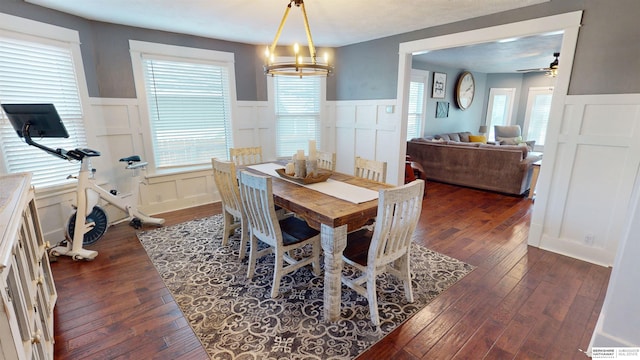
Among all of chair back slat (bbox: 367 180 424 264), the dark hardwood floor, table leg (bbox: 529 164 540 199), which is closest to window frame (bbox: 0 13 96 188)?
the dark hardwood floor

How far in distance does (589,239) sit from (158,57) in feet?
16.8

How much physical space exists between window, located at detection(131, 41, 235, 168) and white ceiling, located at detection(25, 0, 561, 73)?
34cm

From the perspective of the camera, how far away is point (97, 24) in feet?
10.8

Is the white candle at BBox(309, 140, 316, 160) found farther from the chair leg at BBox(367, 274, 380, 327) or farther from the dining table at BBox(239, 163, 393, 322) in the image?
the chair leg at BBox(367, 274, 380, 327)

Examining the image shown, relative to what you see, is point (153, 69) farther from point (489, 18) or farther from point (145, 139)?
point (489, 18)

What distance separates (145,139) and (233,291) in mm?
2577

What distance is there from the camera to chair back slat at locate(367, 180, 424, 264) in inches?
67.5

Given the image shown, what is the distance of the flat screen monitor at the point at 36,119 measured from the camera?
2.25 m

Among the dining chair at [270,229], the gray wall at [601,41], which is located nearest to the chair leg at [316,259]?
the dining chair at [270,229]

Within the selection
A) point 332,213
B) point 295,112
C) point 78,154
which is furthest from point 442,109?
point 78,154

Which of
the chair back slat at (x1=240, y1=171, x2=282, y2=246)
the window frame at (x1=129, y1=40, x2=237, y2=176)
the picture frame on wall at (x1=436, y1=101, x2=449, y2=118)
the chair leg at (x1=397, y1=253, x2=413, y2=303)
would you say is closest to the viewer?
the chair back slat at (x1=240, y1=171, x2=282, y2=246)

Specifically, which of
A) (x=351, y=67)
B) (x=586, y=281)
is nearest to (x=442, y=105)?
(x=351, y=67)

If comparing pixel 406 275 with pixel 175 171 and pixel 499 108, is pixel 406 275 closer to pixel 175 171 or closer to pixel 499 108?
pixel 175 171

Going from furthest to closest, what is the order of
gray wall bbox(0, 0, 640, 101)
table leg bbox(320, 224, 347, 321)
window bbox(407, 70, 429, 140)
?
window bbox(407, 70, 429, 140), gray wall bbox(0, 0, 640, 101), table leg bbox(320, 224, 347, 321)
